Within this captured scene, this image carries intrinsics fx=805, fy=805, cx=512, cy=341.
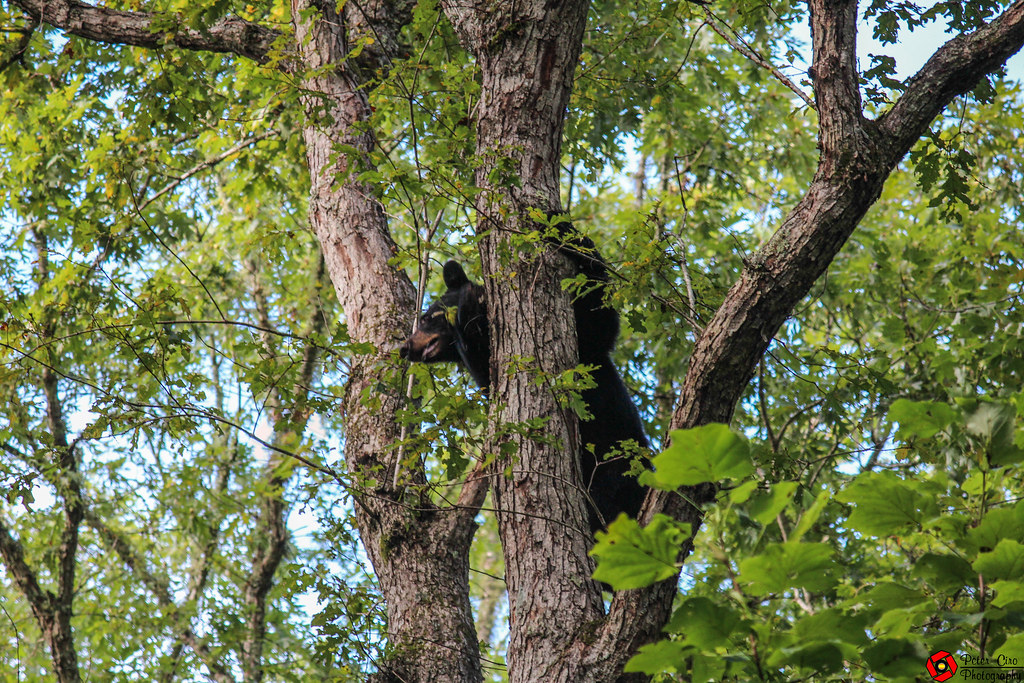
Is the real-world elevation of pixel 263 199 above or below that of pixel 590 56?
above

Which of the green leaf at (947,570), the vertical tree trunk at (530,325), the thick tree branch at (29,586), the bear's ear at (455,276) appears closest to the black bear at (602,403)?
the bear's ear at (455,276)

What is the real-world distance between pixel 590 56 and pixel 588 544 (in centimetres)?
385

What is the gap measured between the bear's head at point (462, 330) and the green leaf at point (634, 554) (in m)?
2.99

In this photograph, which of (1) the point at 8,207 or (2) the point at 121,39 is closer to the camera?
(2) the point at 121,39

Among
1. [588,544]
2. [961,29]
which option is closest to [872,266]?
[961,29]

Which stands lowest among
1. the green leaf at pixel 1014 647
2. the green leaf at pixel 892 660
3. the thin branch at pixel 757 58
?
the green leaf at pixel 1014 647

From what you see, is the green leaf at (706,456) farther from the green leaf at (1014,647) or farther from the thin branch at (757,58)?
the thin branch at (757,58)

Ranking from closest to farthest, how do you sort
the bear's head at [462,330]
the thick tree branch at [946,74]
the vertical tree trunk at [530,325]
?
the thick tree branch at [946,74], the vertical tree trunk at [530,325], the bear's head at [462,330]

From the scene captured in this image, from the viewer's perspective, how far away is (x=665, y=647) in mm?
1169

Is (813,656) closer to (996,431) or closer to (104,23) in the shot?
(996,431)

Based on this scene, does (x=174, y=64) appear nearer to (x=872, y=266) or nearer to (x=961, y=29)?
(x=961, y=29)

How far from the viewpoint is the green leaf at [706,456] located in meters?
1.13

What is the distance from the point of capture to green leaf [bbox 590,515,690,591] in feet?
3.83

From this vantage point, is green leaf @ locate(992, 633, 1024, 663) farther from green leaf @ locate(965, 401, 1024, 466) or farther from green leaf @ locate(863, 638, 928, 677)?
green leaf @ locate(965, 401, 1024, 466)
